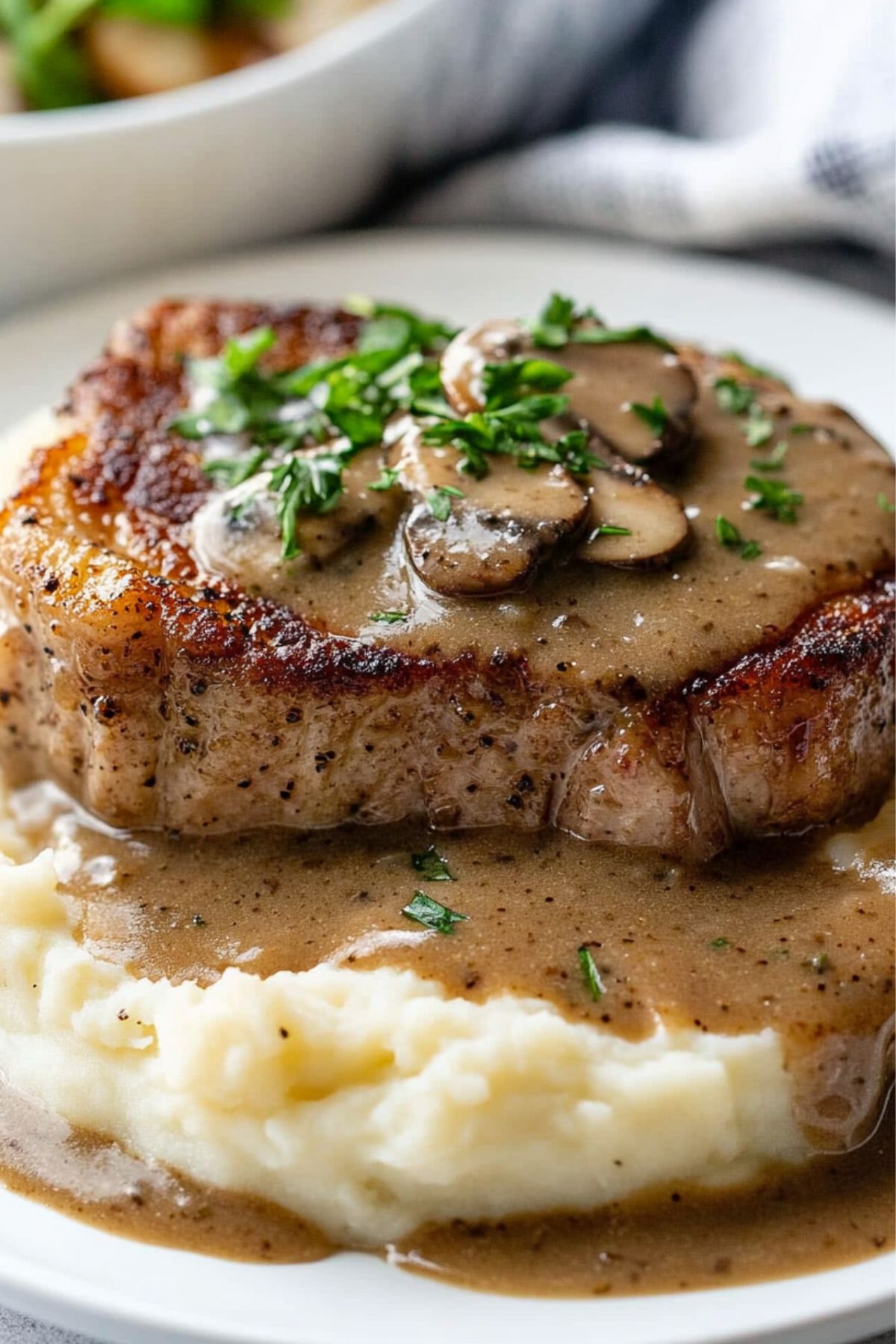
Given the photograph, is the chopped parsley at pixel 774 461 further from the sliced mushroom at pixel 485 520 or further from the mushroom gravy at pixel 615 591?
the sliced mushroom at pixel 485 520

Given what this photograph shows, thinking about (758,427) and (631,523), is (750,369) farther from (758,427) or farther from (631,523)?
(631,523)

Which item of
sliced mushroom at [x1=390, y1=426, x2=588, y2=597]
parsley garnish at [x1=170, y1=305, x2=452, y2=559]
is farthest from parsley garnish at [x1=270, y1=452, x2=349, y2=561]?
sliced mushroom at [x1=390, y1=426, x2=588, y2=597]

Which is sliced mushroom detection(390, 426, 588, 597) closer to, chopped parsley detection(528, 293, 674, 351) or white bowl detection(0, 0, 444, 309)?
chopped parsley detection(528, 293, 674, 351)

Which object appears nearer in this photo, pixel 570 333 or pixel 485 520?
pixel 485 520

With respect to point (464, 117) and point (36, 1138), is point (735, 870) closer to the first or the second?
point (36, 1138)

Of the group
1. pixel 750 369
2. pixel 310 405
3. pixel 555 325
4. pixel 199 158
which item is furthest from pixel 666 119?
pixel 310 405


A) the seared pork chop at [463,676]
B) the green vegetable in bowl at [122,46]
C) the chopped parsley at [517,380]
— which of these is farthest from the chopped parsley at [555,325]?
the green vegetable in bowl at [122,46]

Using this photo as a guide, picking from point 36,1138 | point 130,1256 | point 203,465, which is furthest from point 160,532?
point 130,1256
